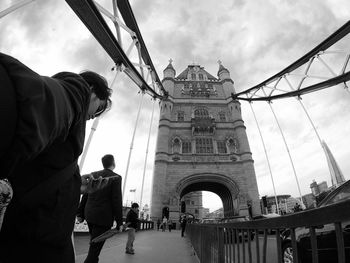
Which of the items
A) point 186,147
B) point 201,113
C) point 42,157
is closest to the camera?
point 42,157

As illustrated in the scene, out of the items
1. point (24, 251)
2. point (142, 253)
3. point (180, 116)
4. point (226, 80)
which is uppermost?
point (226, 80)

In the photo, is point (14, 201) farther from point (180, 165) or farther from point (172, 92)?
point (172, 92)

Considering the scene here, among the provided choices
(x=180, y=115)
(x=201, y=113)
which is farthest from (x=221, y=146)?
(x=180, y=115)

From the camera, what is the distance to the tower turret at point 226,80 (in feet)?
90.9

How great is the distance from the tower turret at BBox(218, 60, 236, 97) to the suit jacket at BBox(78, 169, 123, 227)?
26.2 meters

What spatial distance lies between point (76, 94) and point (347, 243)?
1.66 m

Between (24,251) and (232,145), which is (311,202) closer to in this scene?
(232,145)

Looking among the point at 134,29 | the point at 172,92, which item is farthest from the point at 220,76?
the point at 134,29

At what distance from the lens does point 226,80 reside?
2864 cm

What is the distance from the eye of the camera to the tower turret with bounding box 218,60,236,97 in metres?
27.7

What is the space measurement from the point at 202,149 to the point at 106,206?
21.2 m

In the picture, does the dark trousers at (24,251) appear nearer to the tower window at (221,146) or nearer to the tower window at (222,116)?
the tower window at (221,146)

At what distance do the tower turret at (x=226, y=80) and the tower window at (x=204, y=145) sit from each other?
7543mm

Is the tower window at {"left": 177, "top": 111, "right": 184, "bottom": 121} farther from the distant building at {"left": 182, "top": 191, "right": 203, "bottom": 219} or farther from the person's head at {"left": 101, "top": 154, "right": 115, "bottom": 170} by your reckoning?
the distant building at {"left": 182, "top": 191, "right": 203, "bottom": 219}
